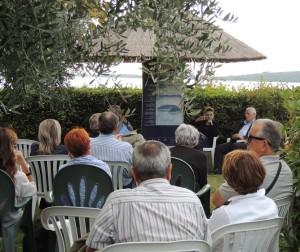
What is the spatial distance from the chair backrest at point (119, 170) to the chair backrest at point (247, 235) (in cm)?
278

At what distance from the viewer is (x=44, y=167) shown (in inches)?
262

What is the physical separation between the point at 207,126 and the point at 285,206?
Result: 8.35 m

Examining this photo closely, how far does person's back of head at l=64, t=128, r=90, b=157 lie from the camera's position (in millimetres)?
5539

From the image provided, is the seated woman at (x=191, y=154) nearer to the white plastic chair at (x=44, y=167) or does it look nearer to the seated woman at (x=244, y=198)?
the white plastic chair at (x=44, y=167)

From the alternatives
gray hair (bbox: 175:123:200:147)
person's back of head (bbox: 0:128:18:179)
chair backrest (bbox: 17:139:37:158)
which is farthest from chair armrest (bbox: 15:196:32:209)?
chair backrest (bbox: 17:139:37:158)

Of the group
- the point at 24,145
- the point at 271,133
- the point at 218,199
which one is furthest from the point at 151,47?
the point at 218,199

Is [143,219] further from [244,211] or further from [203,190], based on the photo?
[203,190]

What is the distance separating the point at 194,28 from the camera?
3.47 meters

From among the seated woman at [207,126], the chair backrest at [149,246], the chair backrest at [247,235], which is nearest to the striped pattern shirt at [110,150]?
the chair backrest at [247,235]

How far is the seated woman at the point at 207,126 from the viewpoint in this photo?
41.8ft

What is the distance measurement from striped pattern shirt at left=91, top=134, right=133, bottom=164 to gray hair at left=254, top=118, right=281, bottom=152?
79.9 inches

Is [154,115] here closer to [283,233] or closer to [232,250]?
[283,233]

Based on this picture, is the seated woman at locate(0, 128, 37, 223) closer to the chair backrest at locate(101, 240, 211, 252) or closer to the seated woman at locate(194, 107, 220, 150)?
the chair backrest at locate(101, 240, 211, 252)

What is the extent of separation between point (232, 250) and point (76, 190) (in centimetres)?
195
